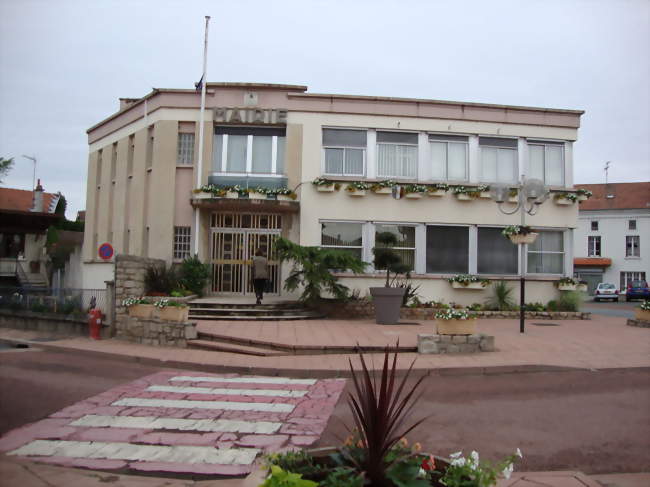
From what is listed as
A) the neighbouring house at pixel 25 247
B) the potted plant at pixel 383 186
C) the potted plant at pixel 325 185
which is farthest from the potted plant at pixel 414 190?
the neighbouring house at pixel 25 247

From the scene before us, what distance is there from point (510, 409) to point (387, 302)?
27.6 ft

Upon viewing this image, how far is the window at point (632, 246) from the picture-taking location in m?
50.6

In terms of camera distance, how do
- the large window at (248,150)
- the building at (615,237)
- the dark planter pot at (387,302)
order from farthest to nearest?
1. the building at (615,237)
2. the large window at (248,150)
3. the dark planter pot at (387,302)

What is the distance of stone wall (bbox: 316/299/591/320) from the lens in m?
16.9

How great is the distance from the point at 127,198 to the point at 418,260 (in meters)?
11.5

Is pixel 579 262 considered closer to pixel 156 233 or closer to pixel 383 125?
pixel 383 125

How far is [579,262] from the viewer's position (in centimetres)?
5222

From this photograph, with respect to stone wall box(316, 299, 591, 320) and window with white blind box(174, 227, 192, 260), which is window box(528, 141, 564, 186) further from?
window with white blind box(174, 227, 192, 260)

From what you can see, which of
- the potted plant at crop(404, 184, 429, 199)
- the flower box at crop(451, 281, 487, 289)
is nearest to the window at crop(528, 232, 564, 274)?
the flower box at crop(451, 281, 487, 289)

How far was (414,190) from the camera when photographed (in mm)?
18578

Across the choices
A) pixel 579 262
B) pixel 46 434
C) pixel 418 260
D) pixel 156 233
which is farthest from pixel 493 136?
pixel 579 262

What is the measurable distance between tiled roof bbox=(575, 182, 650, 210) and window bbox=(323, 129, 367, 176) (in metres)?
40.6

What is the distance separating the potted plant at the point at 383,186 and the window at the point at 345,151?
84cm

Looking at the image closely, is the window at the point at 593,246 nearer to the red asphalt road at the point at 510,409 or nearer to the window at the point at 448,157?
the window at the point at 448,157
